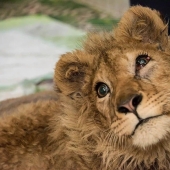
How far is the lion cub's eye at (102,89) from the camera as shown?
4.00ft

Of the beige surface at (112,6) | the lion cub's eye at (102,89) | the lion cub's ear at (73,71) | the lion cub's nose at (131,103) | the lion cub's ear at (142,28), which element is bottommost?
the lion cub's nose at (131,103)

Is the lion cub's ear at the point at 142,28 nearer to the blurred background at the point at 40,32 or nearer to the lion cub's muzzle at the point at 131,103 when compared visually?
the lion cub's muzzle at the point at 131,103

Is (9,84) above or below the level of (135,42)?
below

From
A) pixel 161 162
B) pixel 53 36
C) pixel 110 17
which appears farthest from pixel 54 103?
pixel 110 17

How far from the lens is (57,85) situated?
131 cm

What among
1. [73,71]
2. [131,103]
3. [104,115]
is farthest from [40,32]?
[131,103]

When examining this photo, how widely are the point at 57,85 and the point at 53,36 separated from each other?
1.32 meters

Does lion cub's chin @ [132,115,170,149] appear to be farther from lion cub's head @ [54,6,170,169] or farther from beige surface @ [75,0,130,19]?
beige surface @ [75,0,130,19]

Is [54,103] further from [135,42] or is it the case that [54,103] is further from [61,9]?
[61,9]

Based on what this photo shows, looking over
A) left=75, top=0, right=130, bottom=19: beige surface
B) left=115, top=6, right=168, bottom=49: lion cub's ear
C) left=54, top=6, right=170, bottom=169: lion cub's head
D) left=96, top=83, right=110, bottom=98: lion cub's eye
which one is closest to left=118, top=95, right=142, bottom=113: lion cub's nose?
left=54, top=6, right=170, bottom=169: lion cub's head

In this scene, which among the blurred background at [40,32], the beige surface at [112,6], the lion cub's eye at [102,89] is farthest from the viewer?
the beige surface at [112,6]

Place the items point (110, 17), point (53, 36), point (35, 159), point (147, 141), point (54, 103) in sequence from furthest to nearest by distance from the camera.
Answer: point (110, 17), point (53, 36), point (54, 103), point (35, 159), point (147, 141)

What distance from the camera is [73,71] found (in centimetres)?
130

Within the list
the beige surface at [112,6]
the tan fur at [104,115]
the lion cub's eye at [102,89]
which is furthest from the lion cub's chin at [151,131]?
the beige surface at [112,6]
